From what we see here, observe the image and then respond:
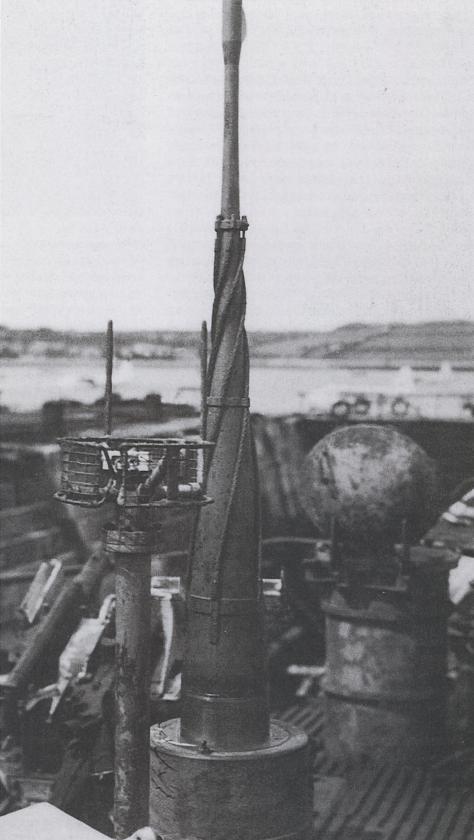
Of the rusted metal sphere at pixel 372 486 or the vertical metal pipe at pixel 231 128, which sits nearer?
the vertical metal pipe at pixel 231 128

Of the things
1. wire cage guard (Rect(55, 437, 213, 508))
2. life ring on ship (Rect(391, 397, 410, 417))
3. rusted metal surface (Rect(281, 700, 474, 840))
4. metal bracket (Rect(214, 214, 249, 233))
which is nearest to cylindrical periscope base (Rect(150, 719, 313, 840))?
rusted metal surface (Rect(281, 700, 474, 840))

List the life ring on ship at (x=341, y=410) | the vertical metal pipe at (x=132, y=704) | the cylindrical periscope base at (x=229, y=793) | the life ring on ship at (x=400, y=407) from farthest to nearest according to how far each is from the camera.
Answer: the life ring on ship at (x=400, y=407)
the life ring on ship at (x=341, y=410)
the cylindrical periscope base at (x=229, y=793)
the vertical metal pipe at (x=132, y=704)

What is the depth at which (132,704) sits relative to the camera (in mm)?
5289

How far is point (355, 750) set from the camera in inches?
351

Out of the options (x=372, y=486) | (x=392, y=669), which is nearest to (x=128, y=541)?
(x=372, y=486)

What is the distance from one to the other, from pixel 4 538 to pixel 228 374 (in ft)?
18.4

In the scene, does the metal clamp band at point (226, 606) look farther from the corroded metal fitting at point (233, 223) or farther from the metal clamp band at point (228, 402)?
the corroded metal fitting at point (233, 223)

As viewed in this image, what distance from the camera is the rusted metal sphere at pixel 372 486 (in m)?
8.66

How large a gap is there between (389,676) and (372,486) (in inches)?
63.7

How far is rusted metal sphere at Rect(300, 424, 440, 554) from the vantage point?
28.4ft

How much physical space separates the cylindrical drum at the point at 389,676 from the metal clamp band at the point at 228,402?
10.8 feet

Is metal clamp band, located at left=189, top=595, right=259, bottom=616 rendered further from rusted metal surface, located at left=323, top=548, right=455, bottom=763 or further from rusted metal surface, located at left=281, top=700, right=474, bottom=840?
rusted metal surface, located at left=323, top=548, right=455, bottom=763

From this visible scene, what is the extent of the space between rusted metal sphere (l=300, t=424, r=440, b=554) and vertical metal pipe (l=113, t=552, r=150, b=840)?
3743 mm

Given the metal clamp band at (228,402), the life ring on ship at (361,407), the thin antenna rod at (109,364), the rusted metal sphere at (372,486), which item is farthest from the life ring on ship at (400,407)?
the thin antenna rod at (109,364)
